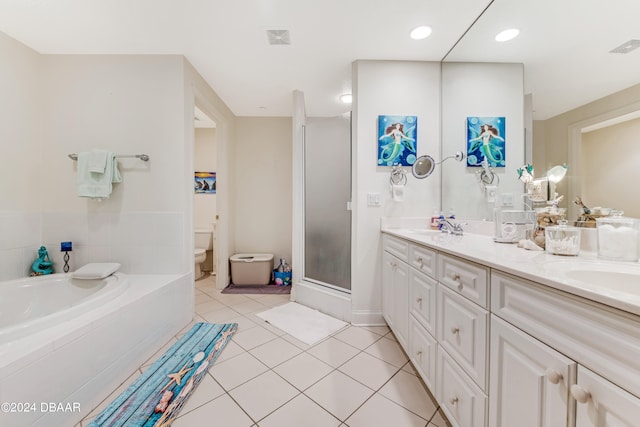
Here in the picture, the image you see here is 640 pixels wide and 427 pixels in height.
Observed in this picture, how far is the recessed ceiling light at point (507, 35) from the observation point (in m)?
1.42

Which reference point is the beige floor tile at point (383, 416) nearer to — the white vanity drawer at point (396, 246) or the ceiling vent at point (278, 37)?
the white vanity drawer at point (396, 246)

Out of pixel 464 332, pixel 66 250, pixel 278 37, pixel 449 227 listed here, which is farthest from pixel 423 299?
pixel 66 250

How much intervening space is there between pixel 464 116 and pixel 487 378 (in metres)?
1.78

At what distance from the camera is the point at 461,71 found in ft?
6.12

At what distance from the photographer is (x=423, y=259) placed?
1.27m

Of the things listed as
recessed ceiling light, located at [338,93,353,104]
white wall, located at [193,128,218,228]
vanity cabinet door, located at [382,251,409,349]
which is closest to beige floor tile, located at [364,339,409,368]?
vanity cabinet door, located at [382,251,409,349]

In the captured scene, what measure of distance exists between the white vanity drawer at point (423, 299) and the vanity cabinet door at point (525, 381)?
1.27 ft

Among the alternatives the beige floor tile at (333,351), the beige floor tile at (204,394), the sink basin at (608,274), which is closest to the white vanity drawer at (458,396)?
the sink basin at (608,274)

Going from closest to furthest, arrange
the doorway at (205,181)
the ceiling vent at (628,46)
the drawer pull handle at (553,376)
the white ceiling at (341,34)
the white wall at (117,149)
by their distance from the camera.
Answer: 1. the drawer pull handle at (553,376)
2. the ceiling vent at (628,46)
3. the white ceiling at (341,34)
4. the white wall at (117,149)
5. the doorway at (205,181)

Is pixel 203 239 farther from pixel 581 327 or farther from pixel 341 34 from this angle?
pixel 581 327

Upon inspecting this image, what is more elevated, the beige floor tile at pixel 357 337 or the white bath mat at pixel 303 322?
the white bath mat at pixel 303 322

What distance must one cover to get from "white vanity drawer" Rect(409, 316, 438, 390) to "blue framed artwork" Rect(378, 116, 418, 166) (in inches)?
50.5

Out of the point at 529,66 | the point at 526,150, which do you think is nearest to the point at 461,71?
the point at 529,66

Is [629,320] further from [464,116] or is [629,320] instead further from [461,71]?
[461,71]
